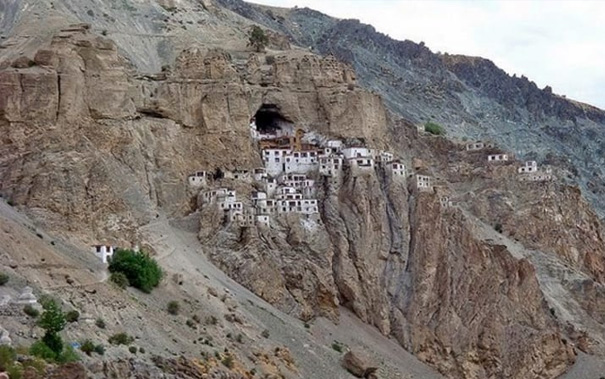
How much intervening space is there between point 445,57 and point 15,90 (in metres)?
104

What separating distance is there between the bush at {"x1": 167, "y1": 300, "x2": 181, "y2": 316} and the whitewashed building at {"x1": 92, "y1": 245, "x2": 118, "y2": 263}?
4.62 meters

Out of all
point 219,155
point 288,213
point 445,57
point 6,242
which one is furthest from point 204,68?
point 445,57

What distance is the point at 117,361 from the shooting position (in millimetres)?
47031

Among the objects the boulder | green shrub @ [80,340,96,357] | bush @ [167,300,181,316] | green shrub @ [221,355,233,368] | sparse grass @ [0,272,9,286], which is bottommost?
the boulder

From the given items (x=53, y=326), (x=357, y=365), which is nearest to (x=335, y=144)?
(x=357, y=365)

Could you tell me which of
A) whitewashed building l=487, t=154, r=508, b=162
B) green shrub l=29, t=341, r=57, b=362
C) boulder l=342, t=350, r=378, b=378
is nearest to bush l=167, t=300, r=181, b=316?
boulder l=342, t=350, r=378, b=378

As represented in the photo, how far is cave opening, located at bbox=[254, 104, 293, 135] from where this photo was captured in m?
86.2

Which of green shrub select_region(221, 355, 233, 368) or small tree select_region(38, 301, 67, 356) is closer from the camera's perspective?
small tree select_region(38, 301, 67, 356)

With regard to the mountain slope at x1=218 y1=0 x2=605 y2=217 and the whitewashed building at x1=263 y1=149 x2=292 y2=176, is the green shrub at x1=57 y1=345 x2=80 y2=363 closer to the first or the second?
the whitewashed building at x1=263 y1=149 x2=292 y2=176

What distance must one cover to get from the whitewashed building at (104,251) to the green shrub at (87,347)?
51.1ft

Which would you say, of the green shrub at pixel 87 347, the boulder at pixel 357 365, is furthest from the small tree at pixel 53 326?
the boulder at pixel 357 365

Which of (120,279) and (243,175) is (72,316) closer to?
(120,279)

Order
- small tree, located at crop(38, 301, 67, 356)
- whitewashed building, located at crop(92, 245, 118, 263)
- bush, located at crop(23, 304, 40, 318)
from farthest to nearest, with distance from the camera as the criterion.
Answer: whitewashed building, located at crop(92, 245, 118, 263)
bush, located at crop(23, 304, 40, 318)
small tree, located at crop(38, 301, 67, 356)

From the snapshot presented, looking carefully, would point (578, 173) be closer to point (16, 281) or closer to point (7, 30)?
point (7, 30)
